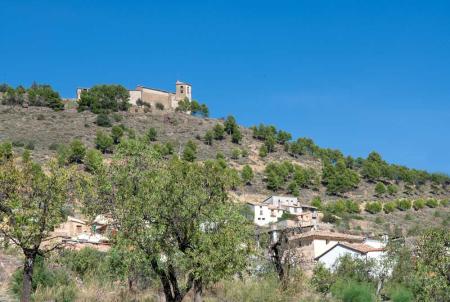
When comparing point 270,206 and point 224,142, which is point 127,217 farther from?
point 224,142

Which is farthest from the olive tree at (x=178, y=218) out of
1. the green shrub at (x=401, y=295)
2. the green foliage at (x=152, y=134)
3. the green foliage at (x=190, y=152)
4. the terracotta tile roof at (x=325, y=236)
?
the green foliage at (x=152, y=134)

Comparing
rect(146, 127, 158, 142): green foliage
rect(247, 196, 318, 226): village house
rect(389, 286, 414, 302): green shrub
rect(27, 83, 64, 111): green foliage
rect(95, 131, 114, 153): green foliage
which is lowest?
rect(389, 286, 414, 302): green shrub

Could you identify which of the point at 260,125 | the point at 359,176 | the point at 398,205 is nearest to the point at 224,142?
the point at 260,125

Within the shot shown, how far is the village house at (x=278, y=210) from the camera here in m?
79.0

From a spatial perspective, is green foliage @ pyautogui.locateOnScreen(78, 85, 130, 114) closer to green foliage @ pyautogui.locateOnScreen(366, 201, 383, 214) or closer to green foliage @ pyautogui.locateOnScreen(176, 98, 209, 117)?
green foliage @ pyautogui.locateOnScreen(176, 98, 209, 117)

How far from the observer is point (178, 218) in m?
21.0

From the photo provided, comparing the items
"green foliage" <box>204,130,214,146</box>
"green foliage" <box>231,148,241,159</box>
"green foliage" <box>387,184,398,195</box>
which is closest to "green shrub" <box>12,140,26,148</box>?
"green foliage" <box>204,130,214,146</box>

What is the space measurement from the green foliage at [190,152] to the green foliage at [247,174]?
641cm

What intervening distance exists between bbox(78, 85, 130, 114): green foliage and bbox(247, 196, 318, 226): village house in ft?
117

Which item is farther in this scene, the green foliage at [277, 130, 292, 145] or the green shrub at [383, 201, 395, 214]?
the green foliage at [277, 130, 292, 145]

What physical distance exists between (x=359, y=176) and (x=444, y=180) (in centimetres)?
1461

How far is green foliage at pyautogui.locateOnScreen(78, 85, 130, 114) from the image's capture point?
111125mm

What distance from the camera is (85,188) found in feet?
69.9

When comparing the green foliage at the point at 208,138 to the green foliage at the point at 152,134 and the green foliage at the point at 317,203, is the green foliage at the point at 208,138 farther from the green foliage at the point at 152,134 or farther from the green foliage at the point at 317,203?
the green foliage at the point at 317,203
